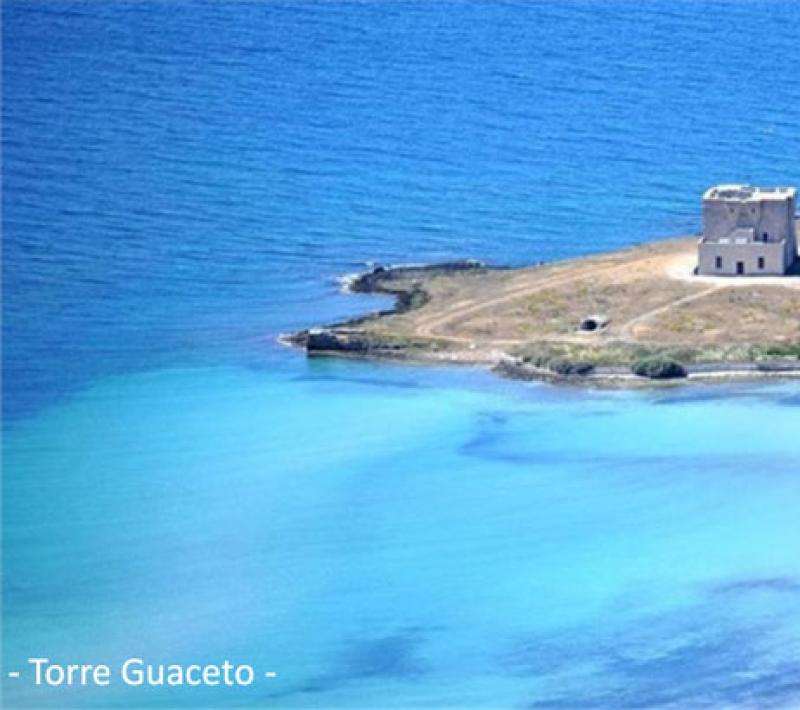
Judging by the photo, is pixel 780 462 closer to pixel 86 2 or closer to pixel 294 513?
pixel 294 513

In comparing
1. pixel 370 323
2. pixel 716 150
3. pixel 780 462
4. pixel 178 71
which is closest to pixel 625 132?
pixel 716 150

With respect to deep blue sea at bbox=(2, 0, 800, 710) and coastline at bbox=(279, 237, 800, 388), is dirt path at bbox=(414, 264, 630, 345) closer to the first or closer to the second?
coastline at bbox=(279, 237, 800, 388)

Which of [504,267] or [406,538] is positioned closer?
[406,538]

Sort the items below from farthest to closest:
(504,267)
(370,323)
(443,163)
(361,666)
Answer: (443,163) → (504,267) → (370,323) → (361,666)

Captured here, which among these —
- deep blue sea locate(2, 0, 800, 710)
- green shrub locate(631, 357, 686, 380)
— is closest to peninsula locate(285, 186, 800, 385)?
green shrub locate(631, 357, 686, 380)

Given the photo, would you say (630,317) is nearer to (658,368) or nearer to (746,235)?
(658,368)

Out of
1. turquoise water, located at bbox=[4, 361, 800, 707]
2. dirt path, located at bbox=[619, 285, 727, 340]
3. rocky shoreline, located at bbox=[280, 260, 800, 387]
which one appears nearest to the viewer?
turquoise water, located at bbox=[4, 361, 800, 707]
